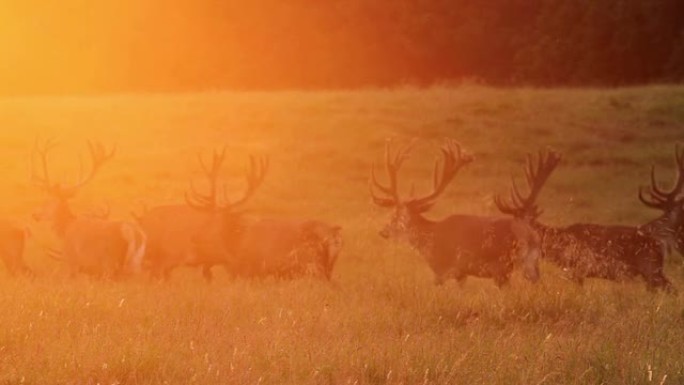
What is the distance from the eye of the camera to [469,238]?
13328 mm

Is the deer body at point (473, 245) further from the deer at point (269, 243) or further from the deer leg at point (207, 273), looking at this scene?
the deer leg at point (207, 273)

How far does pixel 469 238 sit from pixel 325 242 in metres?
1.58

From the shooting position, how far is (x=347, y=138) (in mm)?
28750

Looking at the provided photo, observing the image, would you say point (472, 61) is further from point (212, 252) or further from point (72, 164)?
point (212, 252)

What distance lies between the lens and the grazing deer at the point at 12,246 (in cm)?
1403

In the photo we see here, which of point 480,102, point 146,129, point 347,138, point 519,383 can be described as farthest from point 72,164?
point 519,383

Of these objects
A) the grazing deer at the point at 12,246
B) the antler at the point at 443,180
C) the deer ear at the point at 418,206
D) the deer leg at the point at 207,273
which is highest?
the antler at the point at 443,180

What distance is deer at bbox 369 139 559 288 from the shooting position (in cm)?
1288

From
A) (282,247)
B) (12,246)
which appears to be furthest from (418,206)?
(12,246)

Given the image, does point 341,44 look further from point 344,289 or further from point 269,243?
point 344,289

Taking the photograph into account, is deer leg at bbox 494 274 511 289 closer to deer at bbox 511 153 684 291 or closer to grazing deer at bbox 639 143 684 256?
deer at bbox 511 153 684 291

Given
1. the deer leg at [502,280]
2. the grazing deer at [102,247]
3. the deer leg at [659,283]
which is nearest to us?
the deer leg at [659,283]

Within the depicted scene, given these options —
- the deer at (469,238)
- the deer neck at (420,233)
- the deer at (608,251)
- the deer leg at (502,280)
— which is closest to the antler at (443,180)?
the deer at (469,238)

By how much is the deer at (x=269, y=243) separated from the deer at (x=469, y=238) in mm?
807
